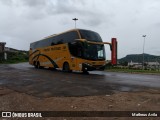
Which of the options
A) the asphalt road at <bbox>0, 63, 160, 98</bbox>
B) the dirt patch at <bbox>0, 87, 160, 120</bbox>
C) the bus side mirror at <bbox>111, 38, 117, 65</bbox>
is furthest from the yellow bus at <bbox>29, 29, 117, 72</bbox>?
the dirt patch at <bbox>0, 87, 160, 120</bbox>

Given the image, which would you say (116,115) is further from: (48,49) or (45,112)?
(48,49)

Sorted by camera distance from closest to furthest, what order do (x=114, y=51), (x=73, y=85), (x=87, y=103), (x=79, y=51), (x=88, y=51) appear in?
1. (x=87, y=103)
2. (x=73, y=85)
3. (x=88, y=51)
4. (x=79, y=51)
5. (x=114, y=51)

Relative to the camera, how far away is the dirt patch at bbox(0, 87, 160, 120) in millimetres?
8180

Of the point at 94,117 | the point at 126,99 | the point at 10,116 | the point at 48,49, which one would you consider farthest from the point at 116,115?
the point at 48,49

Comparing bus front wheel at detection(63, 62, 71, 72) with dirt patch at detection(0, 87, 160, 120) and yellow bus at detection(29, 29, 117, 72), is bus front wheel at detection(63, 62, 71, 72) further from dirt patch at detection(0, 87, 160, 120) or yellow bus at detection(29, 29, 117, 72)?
dirt patch at detection(0, 87, 160, 120)

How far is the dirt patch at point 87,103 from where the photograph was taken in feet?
26.8

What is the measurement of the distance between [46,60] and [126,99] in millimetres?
22131

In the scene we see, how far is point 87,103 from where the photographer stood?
8.78 m

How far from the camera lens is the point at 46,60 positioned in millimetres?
30781

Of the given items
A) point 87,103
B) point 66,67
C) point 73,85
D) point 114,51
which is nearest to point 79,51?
point 66,67

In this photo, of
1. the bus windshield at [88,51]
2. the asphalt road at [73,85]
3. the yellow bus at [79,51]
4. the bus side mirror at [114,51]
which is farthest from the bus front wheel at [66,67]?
the asphalt road at [73,85]

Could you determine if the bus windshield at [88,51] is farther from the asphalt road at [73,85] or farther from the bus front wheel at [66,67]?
the asphalt road at [73,85]

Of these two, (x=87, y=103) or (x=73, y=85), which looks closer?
(x=87, y=103)

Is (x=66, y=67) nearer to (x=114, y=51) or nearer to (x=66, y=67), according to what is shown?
(x=66, y=67)
